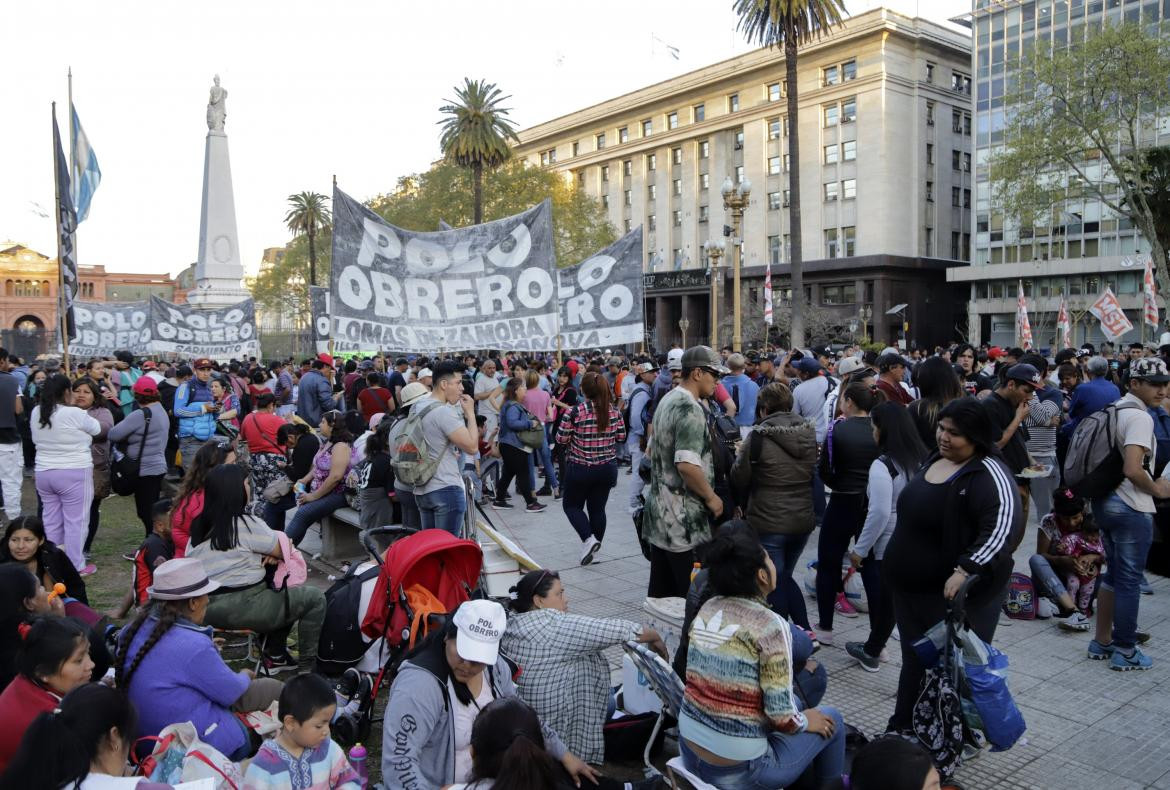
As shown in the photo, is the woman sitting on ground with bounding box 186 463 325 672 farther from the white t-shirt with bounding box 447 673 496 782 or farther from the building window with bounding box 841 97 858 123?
the building window with bounding box 841 97 858 123

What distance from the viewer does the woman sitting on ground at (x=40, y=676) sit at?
10.7 ft

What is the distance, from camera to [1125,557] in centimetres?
525

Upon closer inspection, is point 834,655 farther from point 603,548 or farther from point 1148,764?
point 603,548

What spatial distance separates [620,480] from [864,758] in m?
11.1

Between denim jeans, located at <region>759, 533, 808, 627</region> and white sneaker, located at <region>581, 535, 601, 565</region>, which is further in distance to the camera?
white sneaker, located at <region>581, 535, 601, 565</region>

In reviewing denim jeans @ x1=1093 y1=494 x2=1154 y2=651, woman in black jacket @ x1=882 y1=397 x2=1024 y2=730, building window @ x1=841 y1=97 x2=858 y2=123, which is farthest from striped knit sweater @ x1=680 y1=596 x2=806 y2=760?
building window @ x1=841 y1=97 x2=858 y2=123

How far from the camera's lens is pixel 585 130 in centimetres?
7312

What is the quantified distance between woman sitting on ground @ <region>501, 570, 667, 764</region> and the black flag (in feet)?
37.2

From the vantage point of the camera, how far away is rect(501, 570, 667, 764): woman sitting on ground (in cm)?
390

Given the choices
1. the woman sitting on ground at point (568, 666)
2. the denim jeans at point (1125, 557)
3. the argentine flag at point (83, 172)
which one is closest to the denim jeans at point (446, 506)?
the woman sitting on ground at point (568, 666)

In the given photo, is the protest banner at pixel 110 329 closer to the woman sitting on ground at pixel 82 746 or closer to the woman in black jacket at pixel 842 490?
the woman in black jacket at pixel 842 490

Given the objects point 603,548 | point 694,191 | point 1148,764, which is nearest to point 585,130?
point 694,191

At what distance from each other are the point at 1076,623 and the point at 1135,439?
5.49ft

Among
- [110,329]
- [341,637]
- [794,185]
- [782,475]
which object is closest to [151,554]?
[341,637]
